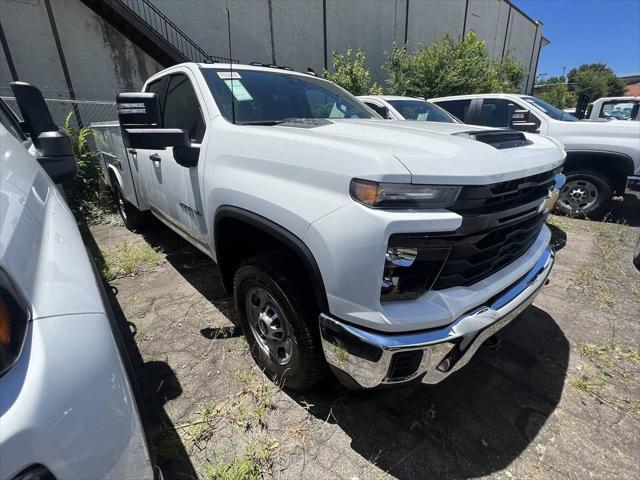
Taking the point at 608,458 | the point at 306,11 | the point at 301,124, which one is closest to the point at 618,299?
the point at 608,458

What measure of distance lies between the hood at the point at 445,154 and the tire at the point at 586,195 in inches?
172

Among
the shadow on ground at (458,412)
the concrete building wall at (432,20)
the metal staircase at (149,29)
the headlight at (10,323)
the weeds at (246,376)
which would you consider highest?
the concrete building wall at (432,20)

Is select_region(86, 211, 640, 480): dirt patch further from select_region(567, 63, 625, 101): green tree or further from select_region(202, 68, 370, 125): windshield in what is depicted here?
select_region(567, 63, 625, 101): green tree

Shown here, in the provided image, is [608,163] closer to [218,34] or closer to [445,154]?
[445,154]

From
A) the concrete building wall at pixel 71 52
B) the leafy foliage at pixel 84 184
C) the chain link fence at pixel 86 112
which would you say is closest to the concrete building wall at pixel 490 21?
the concrete building wall at pixel 71 52

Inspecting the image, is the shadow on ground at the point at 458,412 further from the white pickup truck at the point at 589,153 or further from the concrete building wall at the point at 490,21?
the concrete building wall at the point at 490,21

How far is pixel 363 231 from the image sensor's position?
1387 mm

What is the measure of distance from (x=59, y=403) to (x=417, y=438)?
1.71 metres

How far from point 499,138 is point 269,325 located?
167 cm

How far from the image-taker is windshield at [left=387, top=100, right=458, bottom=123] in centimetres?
616

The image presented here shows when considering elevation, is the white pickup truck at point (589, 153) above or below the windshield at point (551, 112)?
below

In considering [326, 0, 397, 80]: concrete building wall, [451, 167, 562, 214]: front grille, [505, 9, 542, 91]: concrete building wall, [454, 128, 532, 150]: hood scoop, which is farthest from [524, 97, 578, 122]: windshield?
[505, 9, 542, 91]: concrete building wall

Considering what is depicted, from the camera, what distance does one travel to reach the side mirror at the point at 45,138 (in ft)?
5.88

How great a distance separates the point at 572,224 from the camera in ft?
17.8
